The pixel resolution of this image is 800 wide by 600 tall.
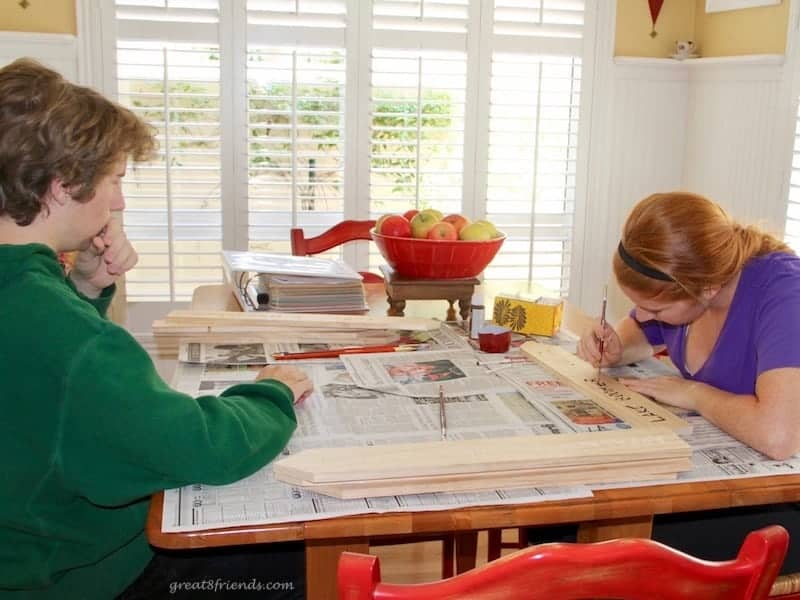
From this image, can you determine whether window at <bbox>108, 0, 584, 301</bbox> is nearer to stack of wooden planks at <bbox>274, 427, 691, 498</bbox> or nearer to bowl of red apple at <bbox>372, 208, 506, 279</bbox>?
bowl of red apple at <bbox>372, 208, 506, 279</bbox>

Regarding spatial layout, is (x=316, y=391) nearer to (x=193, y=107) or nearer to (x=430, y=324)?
(x=430, y=324)

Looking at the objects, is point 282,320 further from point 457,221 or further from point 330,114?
point 330,114

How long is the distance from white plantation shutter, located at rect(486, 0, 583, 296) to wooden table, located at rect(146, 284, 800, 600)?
7.70 feet

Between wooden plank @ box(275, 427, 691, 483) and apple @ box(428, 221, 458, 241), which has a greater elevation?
apple @ box(428, 221, 458, 241)

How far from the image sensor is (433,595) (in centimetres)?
68

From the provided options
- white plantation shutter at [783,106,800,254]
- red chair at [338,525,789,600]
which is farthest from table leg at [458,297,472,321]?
white plantation shutter at [783,106,800,254]

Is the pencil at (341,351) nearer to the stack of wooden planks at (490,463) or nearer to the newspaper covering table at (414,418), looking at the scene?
the newspaper covering table at (414,418)

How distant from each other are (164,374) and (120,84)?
3.50ft

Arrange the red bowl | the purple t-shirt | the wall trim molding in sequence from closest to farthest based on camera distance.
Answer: the purple t-shirt
the red bowl
the wall trim molding

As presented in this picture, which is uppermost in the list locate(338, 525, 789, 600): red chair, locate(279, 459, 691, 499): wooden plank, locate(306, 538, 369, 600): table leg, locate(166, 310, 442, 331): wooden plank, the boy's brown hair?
the boy's brown hair

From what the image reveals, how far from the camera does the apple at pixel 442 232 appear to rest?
6.33 feet

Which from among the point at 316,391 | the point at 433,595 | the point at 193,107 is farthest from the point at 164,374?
the point at 433,595

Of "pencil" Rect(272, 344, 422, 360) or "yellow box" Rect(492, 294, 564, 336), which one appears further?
"yellow box" Rect(492, 294, 564, 336)

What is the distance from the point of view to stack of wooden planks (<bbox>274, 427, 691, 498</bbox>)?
1.04 m
